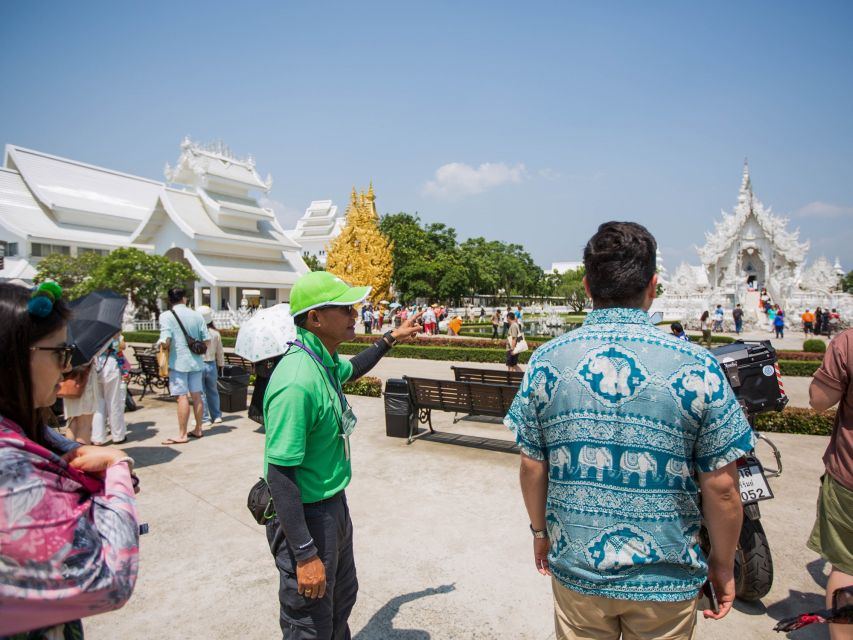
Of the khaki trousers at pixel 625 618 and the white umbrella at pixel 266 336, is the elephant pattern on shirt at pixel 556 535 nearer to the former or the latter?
the khaki trousers at pixel 625 618

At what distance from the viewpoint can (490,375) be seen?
774cm

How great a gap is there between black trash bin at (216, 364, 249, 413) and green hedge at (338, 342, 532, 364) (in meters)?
7.72

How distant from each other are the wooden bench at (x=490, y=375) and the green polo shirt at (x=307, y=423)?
201 inches

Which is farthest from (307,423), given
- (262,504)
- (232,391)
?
(232,391)

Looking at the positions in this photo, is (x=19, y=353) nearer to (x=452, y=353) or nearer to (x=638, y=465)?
(x=638, y=465)

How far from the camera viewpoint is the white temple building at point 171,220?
32.6 metres

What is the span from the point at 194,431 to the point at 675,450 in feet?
21.7

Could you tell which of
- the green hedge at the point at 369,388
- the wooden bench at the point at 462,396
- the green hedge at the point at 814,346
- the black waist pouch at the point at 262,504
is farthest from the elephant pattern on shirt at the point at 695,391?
the green hedge at the point at 814,346

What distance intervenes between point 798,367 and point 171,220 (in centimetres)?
3410

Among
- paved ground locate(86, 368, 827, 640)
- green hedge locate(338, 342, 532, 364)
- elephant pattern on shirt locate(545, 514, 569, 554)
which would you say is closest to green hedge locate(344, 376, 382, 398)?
paved ground locate(86, 368, 827, 640)

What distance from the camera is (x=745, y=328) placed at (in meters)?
28.3

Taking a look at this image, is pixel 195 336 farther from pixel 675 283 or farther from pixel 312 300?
pixel 675 283

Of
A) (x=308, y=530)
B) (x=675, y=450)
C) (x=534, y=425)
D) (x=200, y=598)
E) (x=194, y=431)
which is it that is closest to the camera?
(x=675, y=450)

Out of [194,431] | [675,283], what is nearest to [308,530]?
[194,431]
